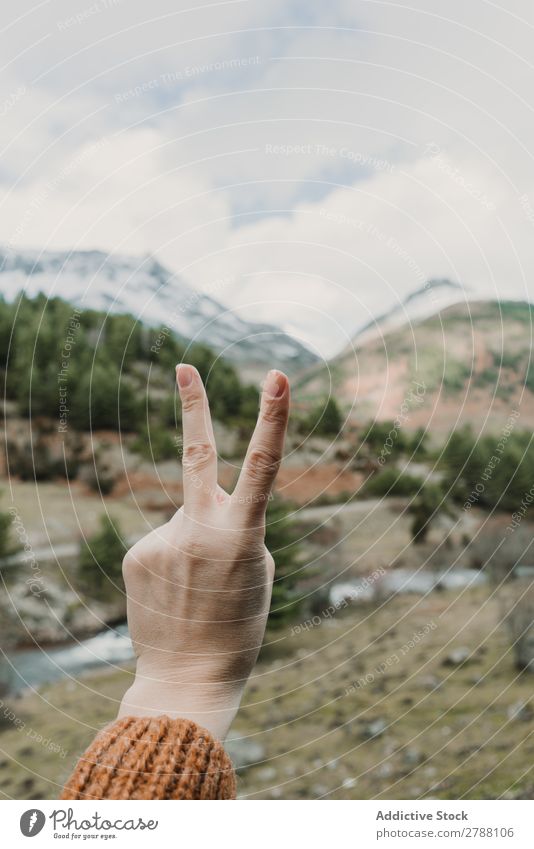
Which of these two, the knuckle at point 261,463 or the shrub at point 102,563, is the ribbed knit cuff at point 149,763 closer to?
the knuckle at point 261,463

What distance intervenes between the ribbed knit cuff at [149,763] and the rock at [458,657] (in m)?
1.74

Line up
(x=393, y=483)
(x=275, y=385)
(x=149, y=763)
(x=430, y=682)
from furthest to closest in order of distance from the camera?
(x=393, y=483) < (x=430, y=682) < (x=275, y=385) < (x=149, y=763)

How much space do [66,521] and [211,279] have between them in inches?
61.3

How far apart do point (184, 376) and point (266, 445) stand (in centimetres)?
10

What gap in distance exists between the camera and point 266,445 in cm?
62

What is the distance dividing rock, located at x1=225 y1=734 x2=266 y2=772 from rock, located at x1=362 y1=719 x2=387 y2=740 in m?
0.26

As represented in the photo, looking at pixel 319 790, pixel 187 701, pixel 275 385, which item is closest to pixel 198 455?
pixel 275 385

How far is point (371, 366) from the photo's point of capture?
2.32m

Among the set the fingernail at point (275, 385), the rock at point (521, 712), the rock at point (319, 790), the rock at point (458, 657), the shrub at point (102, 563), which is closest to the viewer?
the fingernail at point (275, 385)

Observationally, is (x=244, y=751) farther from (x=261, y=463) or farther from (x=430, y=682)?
(x=261, y=463)

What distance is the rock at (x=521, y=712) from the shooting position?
1858mm

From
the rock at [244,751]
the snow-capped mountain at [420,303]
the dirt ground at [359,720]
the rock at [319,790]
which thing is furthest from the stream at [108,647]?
the snow-capped mountain at [420,303]

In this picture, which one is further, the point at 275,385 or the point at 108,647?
the point at 108,647
